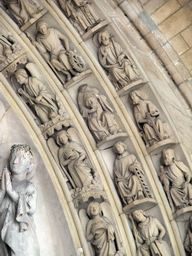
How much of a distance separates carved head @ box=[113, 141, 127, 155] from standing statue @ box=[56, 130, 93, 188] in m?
0.37

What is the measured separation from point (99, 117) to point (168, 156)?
87 centimetres

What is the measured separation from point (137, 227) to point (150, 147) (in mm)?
881

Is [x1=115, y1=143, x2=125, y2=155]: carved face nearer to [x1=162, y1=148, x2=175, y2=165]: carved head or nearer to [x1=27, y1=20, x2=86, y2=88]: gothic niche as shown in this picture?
[x1=162, y1=148, x2=175, y2=165]: carved head

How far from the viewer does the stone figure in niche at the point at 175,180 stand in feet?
18.9

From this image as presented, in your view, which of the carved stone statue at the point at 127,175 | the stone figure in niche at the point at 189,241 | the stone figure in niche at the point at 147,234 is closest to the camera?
the stone figure in niche at the point at 147,234

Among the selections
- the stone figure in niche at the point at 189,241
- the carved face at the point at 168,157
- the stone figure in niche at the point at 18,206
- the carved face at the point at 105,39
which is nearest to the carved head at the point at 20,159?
the stone figure in niche at the point at 18,206

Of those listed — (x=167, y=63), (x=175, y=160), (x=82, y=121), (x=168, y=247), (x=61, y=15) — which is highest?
(x=61, y=15)

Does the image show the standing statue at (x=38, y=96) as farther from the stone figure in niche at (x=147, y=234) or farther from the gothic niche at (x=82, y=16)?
the stone figure in niche at (x=147, y=234)

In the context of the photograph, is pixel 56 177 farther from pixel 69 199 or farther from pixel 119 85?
pixel 119 85

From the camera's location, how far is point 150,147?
598 cm

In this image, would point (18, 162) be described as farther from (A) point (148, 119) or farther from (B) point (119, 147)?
(A) point (148, 119)

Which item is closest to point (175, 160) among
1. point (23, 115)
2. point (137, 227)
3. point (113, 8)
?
point (137, 227)

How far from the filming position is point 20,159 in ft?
17.4

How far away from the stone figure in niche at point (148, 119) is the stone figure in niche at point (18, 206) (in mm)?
1354
